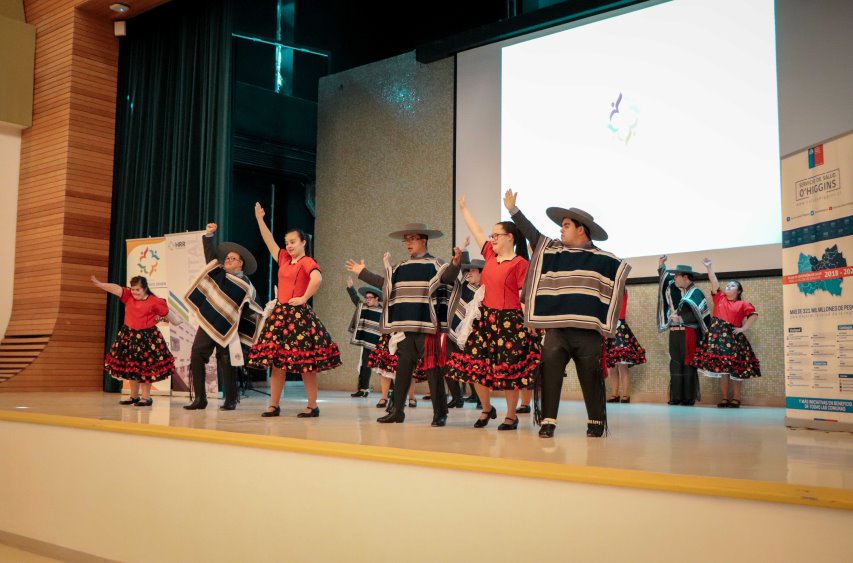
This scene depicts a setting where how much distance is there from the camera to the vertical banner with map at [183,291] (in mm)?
8508

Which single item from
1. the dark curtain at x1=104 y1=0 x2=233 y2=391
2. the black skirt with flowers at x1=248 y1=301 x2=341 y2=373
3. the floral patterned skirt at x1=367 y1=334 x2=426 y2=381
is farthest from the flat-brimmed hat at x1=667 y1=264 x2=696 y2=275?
the dark curtain at x1=104 y1=0 x2=233 y2=391

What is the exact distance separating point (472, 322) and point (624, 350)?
363 centimetres

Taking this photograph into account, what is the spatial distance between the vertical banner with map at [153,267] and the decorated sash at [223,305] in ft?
8.57

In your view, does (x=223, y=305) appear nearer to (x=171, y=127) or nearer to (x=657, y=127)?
(x=171, y=127)

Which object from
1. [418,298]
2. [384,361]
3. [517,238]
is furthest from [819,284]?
[384,361]

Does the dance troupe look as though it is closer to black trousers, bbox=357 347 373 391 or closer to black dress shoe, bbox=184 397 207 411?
black dress shoe, bbox=184 397 207 411

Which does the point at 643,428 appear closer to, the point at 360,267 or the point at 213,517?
the point at 360,267

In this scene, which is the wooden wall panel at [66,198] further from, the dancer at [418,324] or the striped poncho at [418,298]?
the striped poncho at [418,298]

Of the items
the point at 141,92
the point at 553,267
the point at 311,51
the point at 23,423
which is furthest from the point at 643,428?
the point at 311,51

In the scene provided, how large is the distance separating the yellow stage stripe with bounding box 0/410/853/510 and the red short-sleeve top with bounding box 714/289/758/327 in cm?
546

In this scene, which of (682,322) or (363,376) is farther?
(363,376)

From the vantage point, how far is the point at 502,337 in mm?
4863

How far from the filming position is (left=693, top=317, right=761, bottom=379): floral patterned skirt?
781 centimetres

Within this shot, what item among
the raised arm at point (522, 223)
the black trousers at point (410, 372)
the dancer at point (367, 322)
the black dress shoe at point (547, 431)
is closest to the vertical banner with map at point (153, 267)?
the dancer at point (367, 322)
